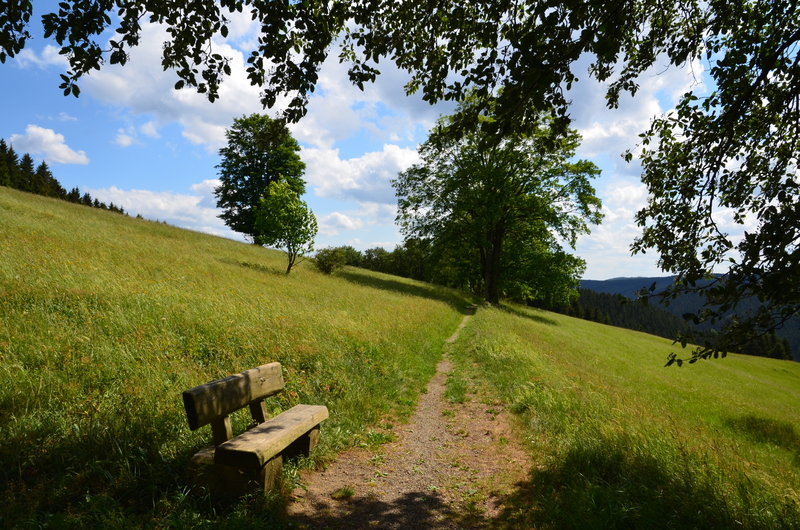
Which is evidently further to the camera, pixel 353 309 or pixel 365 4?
pixel 353 309

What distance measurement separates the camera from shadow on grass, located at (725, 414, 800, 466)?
1027 cm

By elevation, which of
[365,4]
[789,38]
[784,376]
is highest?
[789,38]

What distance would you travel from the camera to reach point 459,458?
5.37 meters

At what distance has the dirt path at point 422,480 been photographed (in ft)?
12.5

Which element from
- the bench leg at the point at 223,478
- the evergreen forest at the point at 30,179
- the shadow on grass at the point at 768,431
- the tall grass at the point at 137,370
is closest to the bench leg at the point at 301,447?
the tall grass at the point at 137,370

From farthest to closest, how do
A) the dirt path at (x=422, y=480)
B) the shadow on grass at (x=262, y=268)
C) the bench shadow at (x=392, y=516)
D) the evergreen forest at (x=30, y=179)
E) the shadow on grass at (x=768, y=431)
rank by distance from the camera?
the evergreen forest at (x=30, y=179) < the shadow on grass at (x=262, y=268) < the shadow on grass at (x=768, y=431) < the dirt path at (x=422, y=480) < the bench shadow at (x=392, y=516)

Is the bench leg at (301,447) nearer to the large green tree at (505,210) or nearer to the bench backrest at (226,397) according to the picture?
the bench backrest at (226,397)

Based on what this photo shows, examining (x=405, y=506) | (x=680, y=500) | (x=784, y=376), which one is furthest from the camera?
(x=784, y=376)

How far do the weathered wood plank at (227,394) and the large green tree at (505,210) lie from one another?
24.8m

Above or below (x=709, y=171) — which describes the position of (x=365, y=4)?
above

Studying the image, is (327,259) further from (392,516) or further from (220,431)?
(392,516)

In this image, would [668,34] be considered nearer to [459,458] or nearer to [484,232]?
[459,458]

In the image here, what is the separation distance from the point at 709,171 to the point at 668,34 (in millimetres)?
2335

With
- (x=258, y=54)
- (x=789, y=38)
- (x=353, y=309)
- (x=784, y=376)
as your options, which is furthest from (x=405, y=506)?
(x=784, y=376)
